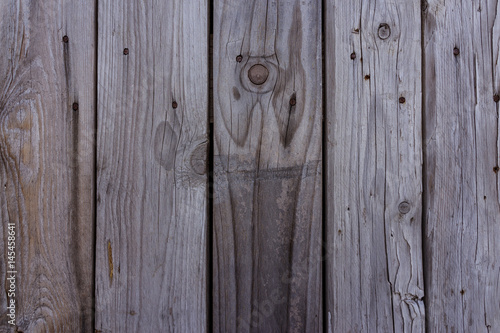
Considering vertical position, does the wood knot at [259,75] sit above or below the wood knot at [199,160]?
above

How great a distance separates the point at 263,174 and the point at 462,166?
23.3 inches

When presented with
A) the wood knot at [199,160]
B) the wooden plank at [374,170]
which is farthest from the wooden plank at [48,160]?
the wooden plank at [374,170]

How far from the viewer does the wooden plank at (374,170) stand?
104cm

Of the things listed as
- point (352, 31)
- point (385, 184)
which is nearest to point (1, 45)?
point (352, 31)

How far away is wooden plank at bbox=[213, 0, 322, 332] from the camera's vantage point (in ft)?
3.40

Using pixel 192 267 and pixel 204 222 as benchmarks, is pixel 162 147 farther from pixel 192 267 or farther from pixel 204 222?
pixel 192 267

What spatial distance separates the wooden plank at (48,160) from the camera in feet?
3.46

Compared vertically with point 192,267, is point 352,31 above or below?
above

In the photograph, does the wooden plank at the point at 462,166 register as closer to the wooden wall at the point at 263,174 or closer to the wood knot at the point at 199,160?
the wooden wall at the point at 263,174

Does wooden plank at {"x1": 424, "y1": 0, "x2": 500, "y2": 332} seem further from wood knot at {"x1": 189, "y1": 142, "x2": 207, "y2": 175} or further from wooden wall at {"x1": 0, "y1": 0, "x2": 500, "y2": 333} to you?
wood knot at {"x1": 189, "y1": 142, "x2": 207, "y2": 175}

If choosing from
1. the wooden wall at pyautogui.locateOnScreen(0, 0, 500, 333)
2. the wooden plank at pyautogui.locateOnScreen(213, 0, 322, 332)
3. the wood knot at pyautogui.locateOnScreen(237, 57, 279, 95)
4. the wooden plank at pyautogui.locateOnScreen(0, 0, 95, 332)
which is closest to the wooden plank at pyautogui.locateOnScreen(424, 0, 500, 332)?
the wooden wall at pyautogui.locateOnScreen(0, 0, 500, 333)

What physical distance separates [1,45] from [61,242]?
2.05ft

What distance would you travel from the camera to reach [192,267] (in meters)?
1.04

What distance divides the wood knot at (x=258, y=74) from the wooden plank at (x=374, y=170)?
189mm
